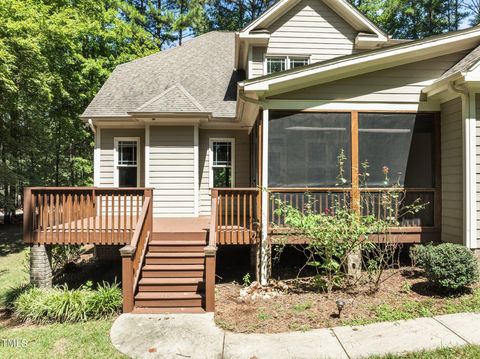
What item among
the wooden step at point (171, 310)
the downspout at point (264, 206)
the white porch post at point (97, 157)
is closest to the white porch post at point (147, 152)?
the white porch post at point (97, 157)

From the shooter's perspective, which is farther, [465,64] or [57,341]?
[465,64]

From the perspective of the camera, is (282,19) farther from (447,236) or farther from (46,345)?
(46,345)

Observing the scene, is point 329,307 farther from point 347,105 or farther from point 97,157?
point 97,157

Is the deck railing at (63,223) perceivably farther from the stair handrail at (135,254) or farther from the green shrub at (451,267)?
the green shrub at (451,267)

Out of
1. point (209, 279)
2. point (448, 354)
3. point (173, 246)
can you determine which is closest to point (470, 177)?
point (448, 354)

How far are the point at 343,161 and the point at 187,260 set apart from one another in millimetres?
3800

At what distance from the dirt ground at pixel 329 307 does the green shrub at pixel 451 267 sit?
0.27 m

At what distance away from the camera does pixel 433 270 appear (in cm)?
527

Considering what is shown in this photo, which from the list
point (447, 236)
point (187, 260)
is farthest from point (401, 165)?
point (187, 260)

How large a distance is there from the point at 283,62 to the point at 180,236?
6.08 metres

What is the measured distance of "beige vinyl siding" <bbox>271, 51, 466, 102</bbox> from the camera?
6.67 meters

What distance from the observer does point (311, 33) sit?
9.59 meters

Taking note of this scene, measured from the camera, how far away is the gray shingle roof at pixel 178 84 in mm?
9344

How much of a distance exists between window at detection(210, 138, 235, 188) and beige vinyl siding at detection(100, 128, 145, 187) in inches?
85.3
